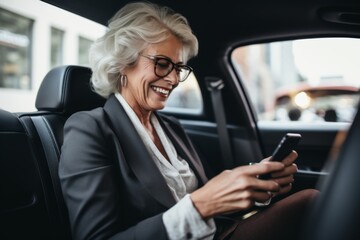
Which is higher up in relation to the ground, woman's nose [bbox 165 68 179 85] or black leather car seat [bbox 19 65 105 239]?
woman's nose [bbox 165 68 179 85]

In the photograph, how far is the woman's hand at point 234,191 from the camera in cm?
110

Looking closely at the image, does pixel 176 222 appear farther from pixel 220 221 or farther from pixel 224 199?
pixel 220 221

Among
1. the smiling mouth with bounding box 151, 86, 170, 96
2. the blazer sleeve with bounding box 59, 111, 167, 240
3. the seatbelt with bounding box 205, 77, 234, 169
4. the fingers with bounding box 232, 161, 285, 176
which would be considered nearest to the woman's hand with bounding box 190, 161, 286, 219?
the fingers with bounding box 232, 161, 285, 176

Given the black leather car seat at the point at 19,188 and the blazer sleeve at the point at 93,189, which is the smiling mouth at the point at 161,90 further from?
the black leather car seat at the point at 19,188

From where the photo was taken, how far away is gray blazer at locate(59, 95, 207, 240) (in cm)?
122

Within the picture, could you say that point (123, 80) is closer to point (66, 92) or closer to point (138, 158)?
point (66, 92)

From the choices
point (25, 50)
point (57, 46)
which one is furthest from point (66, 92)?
point (57, 46)

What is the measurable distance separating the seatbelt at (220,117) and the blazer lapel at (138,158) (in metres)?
1.16

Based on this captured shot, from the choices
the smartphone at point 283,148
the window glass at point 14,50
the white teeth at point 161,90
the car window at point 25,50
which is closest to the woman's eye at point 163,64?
the white teeth at point 161,90

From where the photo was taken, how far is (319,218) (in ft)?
1.89

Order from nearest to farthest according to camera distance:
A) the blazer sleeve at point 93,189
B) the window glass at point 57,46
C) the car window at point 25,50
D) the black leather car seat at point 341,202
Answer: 1. the black leather car seat at point 341,202
2. the blazer sleeve at point 93,189
3. the car window at point 25,50
4. the window glass at point 57,46

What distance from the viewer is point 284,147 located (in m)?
1.30

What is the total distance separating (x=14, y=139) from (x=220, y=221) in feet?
3.18

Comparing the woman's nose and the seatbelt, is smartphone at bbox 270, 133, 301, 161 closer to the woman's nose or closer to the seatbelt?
the woman's nose
